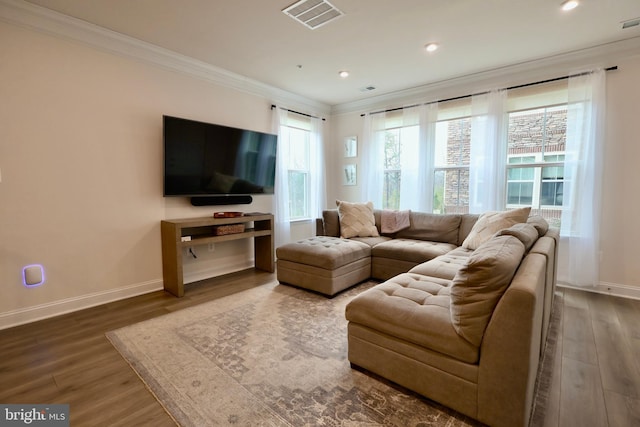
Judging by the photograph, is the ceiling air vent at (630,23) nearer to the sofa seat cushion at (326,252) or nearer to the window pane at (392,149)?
the window pane at (392,149)

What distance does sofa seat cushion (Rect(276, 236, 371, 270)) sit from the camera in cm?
302

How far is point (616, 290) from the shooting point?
123 inches

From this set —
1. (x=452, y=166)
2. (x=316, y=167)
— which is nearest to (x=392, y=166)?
(x=452, y=166)

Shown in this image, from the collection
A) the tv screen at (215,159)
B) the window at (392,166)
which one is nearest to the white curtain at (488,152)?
the window at (392,166)

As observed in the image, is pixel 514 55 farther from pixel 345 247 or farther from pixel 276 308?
pixel 276 308

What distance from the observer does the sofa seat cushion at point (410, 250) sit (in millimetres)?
3180

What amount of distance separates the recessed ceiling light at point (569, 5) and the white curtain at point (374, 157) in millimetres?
2540

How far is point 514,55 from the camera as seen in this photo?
327cm

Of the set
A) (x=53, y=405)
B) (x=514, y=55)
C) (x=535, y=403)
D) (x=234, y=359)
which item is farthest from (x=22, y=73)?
(x=514, y=55)

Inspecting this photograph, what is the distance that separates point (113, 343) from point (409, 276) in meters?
2.25

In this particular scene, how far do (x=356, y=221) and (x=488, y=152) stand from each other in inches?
73.8

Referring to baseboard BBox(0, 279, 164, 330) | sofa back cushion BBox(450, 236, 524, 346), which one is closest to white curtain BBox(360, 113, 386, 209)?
baseboard BBox(0, 279, 164, 330)

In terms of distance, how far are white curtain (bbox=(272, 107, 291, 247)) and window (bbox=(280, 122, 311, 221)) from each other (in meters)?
0.22

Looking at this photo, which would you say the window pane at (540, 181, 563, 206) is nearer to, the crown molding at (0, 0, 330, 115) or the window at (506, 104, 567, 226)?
the window at (506, 104, 567, 226)
